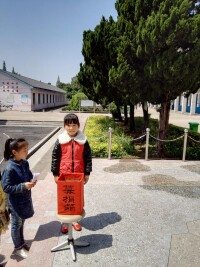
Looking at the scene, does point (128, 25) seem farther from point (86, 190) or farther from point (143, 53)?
point (86, 190)

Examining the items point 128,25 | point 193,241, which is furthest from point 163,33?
point 193,241

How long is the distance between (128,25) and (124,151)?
189 inches

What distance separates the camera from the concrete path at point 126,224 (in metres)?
3.19

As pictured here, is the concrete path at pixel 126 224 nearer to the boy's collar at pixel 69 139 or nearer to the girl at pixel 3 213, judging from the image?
the girl at pixel 3 213

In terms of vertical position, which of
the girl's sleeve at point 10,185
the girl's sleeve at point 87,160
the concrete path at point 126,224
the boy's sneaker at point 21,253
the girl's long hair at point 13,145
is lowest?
the boy's sneaker at point 21,253

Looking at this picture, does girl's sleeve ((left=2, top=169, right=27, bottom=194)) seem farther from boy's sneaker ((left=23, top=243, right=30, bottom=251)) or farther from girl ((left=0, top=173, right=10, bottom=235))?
boy's sneaker ((left=23, top=243, right=30, bottom=251))

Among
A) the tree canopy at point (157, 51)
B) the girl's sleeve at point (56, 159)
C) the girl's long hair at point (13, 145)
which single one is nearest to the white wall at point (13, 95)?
the tree canopy at point (157, 51)

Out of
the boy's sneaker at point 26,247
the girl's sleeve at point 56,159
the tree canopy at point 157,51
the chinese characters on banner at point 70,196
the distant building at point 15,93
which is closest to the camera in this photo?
the chinese characters on banner at point 70,196

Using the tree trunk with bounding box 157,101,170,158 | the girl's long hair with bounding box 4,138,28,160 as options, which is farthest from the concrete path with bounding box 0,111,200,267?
the tree trunk with bounding box 157,101,170,158

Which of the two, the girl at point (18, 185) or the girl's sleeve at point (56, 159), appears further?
the girl's sleeve at point (56, 159)

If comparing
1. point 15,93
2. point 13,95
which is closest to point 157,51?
point 15,93

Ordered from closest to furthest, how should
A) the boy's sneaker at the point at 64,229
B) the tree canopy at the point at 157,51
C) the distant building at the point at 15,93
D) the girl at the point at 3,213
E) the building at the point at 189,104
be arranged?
the girl at the point at 3,213 → the boy's sneaker at the point at 64,229 → the tree canopy at the point at 157,51 → the distant building at the point at 15,93 → the building at the point at 189,104

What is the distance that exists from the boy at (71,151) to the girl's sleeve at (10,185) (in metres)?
0.56

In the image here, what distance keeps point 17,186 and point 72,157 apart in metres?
0.90
